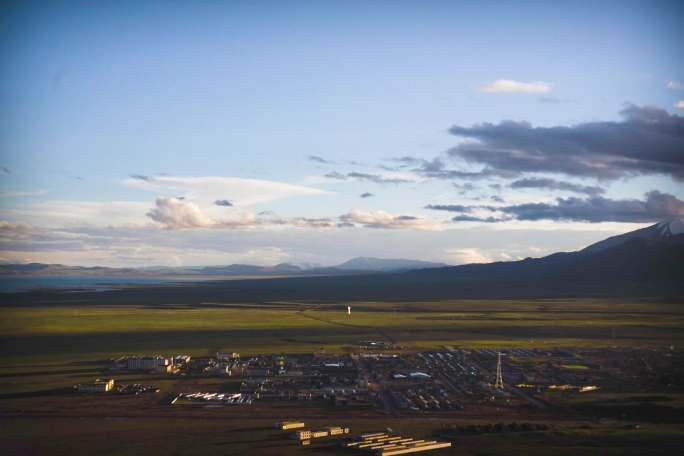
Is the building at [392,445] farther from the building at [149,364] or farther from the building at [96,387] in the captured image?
the building at [149,364]

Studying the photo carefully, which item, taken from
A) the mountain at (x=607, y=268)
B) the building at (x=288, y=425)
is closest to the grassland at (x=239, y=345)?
the building at (x=288, y=425)

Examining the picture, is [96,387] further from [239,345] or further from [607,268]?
[607,268]

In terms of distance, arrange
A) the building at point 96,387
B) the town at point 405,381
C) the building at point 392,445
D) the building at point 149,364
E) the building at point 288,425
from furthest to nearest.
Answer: the building at point 149,364 < the building at point 96,387 < the town at point 405,381 < the building at point 288,425 < the building at point 392,445

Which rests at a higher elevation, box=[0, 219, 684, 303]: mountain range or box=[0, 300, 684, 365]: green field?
box=[0, 219, 684, 303]: mountain range

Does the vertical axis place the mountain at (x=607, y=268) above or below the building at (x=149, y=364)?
above

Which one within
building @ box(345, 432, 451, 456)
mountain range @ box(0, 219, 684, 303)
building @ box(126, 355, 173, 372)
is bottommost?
building @ box(345, 432, 451, 456)

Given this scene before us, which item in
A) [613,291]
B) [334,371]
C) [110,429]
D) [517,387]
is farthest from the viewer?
[613,291]

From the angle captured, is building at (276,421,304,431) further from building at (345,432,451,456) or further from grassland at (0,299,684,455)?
Answer: building at (345,432,451,456)

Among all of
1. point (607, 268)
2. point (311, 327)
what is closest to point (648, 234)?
point (607, 268)

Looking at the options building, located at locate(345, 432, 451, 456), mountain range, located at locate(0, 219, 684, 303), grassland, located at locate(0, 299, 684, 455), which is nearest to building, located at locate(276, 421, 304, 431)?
grassland, located at locate(0, 299, 684, 455)

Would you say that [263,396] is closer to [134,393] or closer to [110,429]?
[134,393]

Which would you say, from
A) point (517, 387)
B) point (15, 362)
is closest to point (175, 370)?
point (15, 362)
